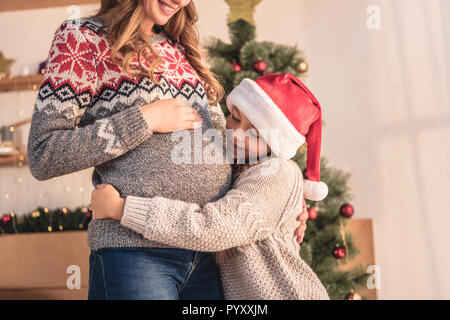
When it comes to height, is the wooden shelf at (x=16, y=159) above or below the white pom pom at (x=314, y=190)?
above

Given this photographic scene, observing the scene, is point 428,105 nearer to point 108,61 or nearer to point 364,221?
point 364,221

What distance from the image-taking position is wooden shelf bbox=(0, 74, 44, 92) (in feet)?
9.84

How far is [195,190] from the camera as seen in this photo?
34.8 inches

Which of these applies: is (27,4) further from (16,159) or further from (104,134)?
(104,134)

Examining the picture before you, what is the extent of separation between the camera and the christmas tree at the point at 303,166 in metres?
1.94

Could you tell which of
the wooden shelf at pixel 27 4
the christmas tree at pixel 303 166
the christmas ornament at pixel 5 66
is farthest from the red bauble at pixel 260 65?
the christmas ornament at pixel 5 66

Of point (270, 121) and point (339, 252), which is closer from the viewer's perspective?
point (270, 121)

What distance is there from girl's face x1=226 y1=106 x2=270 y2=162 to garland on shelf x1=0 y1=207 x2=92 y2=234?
71.1 inches

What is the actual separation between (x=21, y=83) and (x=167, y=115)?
256cm

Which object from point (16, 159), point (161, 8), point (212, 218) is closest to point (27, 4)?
point (16, 159)

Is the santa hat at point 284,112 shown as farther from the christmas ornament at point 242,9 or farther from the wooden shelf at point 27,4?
the wooden shelf at point 27,4

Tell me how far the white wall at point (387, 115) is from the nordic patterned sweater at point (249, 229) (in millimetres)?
1908

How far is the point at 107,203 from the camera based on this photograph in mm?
825
